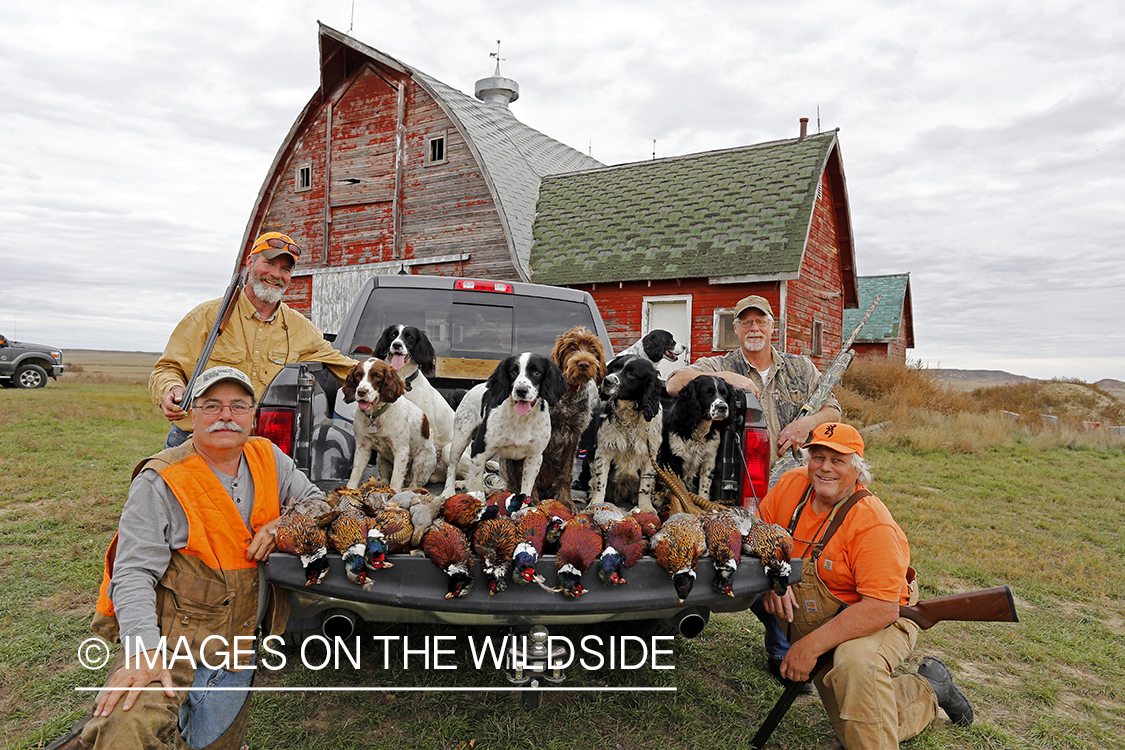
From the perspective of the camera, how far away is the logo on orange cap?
3.02m

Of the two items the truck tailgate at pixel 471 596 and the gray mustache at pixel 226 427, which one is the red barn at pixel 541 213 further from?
the gray mustache at pixel 226 427

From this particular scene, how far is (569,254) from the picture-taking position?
16344 mm

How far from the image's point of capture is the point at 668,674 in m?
3.73

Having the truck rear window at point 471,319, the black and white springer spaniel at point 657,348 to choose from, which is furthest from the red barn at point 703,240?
the truck rear window at point 471,319

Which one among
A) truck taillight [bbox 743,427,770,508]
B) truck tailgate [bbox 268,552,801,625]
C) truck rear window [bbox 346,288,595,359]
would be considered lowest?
truck tailgate [bbox 268,552,801,625]

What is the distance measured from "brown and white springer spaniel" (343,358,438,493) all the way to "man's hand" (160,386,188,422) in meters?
0.77

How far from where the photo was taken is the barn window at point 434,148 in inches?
710

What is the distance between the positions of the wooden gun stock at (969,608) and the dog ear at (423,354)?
2.82 m

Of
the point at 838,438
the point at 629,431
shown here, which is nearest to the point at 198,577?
the point at 629,431

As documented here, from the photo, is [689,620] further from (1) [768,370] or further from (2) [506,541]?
(1) [768,370]

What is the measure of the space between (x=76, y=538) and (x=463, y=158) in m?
13.6

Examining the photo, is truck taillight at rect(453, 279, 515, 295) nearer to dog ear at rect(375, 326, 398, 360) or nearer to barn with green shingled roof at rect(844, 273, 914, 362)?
dog ear at rect(375, 326, 398, 360)

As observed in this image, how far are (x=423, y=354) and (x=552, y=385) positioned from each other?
1.08 m

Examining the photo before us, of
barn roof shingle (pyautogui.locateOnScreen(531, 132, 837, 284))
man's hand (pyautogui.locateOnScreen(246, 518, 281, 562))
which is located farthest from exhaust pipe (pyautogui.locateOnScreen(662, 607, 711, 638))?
barn roof shingle (pyautogui.locateOnScreen(531, 132, 837, 284))
